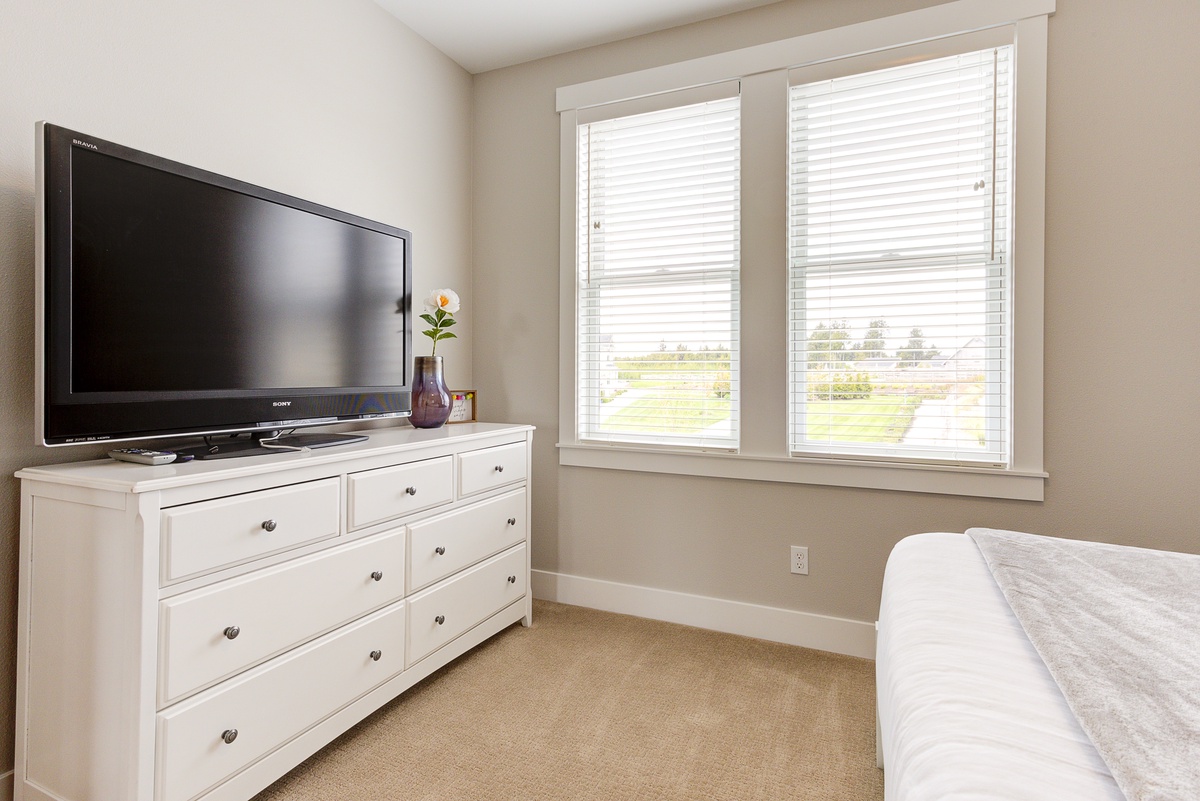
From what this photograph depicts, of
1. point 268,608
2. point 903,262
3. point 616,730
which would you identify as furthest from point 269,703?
point 903,262

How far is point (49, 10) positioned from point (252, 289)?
81 cm

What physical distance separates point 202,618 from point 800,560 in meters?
2.06

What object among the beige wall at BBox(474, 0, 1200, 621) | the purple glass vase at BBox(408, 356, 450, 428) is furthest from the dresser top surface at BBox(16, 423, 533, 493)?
the beige wall at BBox(474, 0, 1200, 621)

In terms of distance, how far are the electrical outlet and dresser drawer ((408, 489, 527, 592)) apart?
1149mm

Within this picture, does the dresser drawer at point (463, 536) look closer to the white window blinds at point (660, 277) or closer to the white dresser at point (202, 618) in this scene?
the white dresser at point (202, 618)

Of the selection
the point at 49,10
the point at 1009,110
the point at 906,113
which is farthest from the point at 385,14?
the point at 1009,110

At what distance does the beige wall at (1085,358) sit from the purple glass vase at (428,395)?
96 centimetres

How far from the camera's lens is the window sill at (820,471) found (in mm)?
2137

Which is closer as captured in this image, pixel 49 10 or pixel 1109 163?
pixel 49 10

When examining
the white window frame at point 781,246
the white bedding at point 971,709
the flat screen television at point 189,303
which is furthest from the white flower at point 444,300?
the white bedding at point 971,709

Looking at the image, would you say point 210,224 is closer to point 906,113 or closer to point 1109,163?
point 906,113

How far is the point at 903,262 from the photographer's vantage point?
2.27 meters

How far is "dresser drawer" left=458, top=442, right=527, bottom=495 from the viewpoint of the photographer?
2211mm

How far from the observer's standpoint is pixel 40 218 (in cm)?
129
